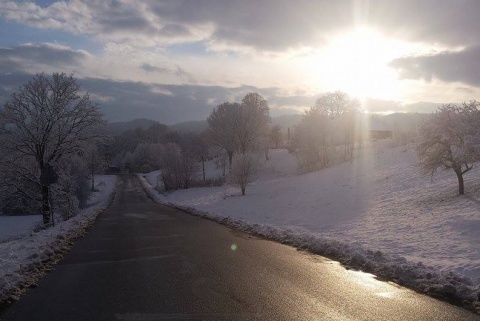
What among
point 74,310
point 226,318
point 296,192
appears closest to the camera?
point 226,318

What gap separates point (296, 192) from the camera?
3912 cm

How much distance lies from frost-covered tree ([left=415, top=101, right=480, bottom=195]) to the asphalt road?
11619mm

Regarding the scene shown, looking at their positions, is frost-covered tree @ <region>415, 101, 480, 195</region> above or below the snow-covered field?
above

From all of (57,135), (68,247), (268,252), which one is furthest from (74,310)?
(57,135)

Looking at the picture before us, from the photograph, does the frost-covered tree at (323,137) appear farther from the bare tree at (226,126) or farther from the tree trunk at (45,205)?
the tree trunk at (45,205)

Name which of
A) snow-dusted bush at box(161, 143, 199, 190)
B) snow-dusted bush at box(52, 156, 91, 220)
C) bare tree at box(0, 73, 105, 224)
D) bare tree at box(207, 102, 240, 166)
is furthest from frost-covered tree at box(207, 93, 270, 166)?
bare tree at box(0, 73, 105, 224)

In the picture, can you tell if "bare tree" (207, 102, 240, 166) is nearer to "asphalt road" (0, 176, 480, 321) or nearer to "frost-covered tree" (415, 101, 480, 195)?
"frost-covered tree" (415, 101, 480, 195)

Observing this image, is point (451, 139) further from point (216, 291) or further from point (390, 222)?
point (216, 291)

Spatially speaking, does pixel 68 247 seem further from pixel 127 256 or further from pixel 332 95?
Answer: pixel 332 95

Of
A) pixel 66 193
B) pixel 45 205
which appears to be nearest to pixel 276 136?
pixel 66 193

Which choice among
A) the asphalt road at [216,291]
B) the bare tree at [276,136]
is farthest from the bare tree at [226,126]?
the asphalt road at [216,291]

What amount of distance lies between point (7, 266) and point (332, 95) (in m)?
79.4

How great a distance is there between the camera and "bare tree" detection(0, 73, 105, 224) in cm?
2756

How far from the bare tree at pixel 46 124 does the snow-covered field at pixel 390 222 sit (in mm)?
10832
